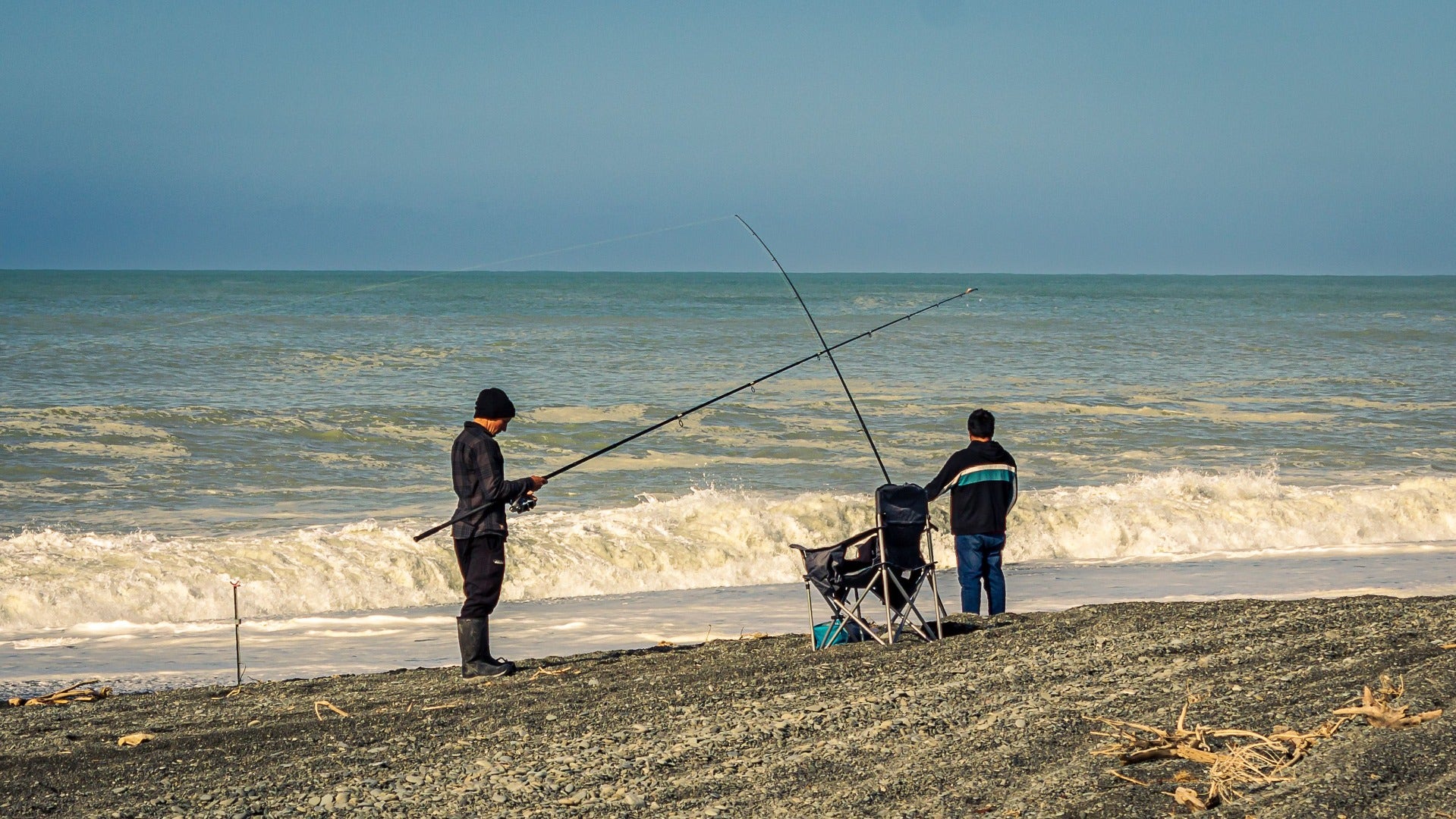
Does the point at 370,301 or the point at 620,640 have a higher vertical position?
the point at 370,301

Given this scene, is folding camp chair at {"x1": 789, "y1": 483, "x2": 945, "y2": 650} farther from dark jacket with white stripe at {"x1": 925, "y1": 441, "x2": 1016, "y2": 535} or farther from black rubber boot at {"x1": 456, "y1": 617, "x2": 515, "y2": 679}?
black rubber boot at {"x1": 456, "y1": 617, "x2": 515, "y2": 679}

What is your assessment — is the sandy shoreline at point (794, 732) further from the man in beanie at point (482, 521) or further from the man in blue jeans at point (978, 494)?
the man in blue jeans at point (978, 494)

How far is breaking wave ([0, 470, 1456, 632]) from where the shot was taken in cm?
821

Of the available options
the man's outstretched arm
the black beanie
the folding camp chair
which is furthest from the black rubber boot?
the man's outstretched arm

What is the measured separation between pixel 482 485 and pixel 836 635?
1.70 metres

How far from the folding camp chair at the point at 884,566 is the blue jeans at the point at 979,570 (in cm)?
75

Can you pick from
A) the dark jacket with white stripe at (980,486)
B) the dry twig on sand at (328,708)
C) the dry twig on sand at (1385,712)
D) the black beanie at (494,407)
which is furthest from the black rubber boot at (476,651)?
the dry twig on sand at (1385,712)

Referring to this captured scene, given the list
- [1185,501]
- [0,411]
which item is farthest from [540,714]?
[0,411]

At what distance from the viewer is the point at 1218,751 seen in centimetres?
371

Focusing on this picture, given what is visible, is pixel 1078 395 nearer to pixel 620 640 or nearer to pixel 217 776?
pixel 620 640

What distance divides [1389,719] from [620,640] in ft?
13.2

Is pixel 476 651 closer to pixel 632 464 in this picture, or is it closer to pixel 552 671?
pixel 552 671

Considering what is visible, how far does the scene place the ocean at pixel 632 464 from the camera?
8.62m

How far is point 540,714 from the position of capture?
4.65m
